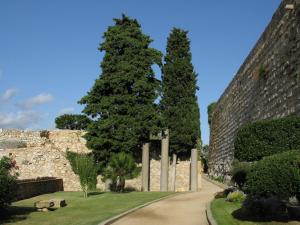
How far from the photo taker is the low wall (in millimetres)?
24161

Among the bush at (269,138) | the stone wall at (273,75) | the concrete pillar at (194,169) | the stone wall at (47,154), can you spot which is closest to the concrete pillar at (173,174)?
the concrete pillar at (194,169)

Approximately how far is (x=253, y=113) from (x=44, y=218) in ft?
41.4

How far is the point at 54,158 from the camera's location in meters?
33.9

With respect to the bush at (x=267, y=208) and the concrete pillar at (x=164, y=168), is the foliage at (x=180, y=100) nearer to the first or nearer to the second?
the concrete pillar at (x=164, y=168)

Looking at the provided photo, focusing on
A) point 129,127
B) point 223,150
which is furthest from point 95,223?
point 223,150

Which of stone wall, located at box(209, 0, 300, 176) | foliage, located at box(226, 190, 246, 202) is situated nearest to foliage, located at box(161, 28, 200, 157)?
stone wall, located at box(209, 0, 300, 176)

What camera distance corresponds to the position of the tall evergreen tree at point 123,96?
1198 inches

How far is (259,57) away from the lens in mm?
22281

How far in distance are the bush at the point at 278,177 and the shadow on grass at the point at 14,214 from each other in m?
8.19

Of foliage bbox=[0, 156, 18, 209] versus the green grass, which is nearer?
the green grass

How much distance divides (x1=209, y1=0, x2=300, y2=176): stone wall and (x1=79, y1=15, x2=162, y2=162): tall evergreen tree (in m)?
5.92

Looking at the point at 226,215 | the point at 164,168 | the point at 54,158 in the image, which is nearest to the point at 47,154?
the point at 54,158

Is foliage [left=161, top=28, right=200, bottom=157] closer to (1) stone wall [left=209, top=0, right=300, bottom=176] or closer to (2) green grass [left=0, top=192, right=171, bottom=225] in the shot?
(1) stone wall [left=209, top=0, right=300, bottom=176]

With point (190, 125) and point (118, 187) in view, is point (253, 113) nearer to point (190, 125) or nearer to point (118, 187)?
point (190, 125)
